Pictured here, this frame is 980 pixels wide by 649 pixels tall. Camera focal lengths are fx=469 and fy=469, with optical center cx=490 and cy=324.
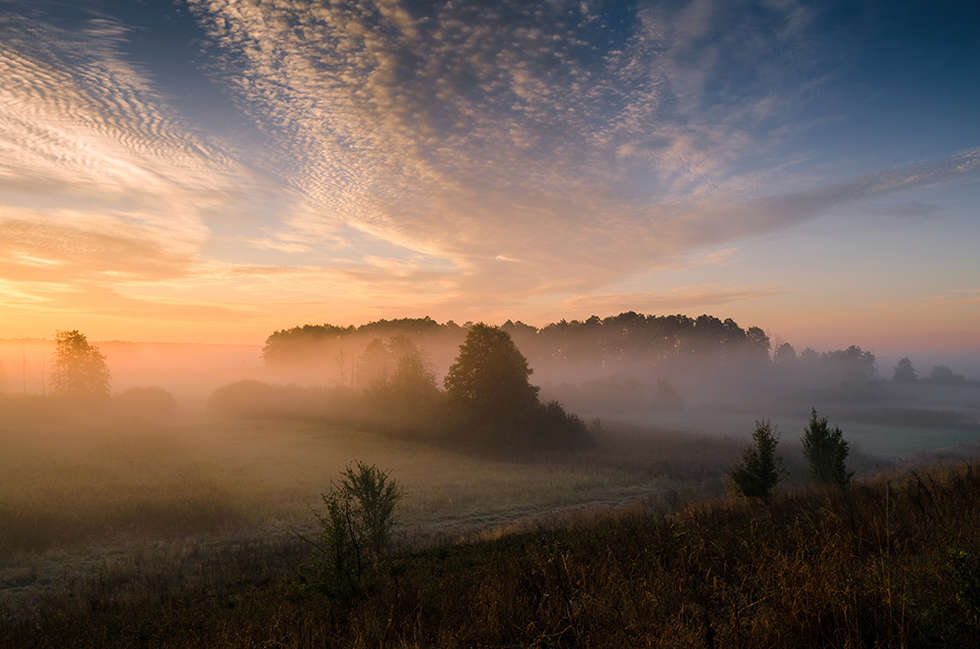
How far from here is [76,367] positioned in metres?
56.6

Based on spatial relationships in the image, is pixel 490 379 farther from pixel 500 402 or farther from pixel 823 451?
pixel 823 451

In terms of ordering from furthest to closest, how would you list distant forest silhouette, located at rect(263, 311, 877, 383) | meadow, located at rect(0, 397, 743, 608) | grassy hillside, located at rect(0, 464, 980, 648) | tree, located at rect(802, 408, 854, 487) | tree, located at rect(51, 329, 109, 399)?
distant forest silhouette, located at rect(263, 311, 877, 383) → tree, located at rect(51, 329, 109, 399) → tree, located at rect(802, 408, 854, 487) → meadow, located at rect(0, 397, 743, 608) → grassy hillside, located at rect(0, 464, 980, 648)

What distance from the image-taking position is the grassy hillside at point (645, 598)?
401 centimetres

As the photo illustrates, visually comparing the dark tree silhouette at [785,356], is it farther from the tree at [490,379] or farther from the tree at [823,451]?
the tree at [823,451]

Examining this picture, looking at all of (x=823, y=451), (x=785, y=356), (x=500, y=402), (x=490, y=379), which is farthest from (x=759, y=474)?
(x=785, y=356)

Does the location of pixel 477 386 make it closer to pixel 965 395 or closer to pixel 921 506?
pixel 921 506

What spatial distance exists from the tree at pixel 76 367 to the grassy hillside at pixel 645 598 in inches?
2317

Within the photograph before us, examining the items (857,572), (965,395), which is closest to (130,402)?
(857,572)

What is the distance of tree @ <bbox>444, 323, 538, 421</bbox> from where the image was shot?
139ft

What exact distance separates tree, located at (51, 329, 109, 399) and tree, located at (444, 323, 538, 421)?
46.1 m

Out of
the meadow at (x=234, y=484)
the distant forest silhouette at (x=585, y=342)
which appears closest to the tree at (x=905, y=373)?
the distant forest silhouette at (x=585, y=342)

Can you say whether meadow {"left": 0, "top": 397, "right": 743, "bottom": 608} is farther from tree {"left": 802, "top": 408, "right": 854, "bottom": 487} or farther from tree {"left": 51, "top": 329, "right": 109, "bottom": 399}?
tree {"left": 802, "top": 408, "right": 854, "bottom": 487}

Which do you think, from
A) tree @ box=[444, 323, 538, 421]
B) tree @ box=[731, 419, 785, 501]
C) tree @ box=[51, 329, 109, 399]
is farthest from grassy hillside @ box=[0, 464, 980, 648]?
tree @ box=[51, 329, 109, 399]

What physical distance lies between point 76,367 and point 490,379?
51.8 metres
